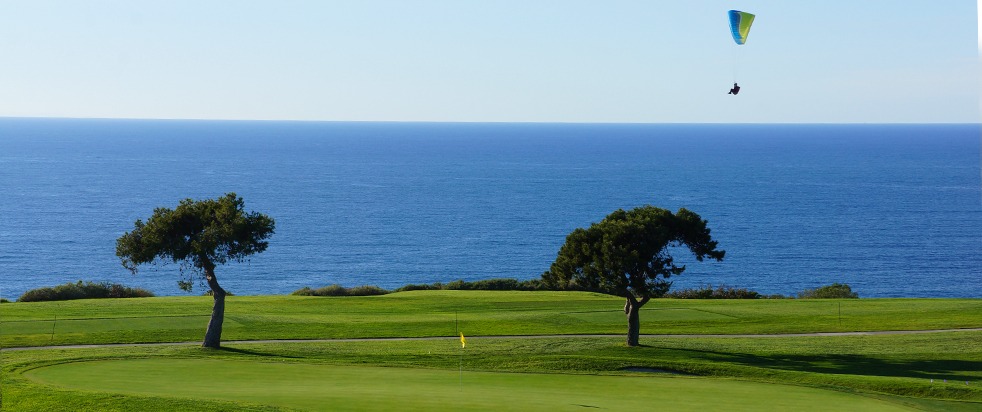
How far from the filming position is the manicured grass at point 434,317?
38238mm

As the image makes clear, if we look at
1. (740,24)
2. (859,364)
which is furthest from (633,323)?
(740,24)

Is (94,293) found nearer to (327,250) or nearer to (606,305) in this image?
(606,305)

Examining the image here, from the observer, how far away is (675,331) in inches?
1583

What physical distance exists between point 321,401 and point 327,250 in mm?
81962

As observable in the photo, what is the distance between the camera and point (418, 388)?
2359 centimetres

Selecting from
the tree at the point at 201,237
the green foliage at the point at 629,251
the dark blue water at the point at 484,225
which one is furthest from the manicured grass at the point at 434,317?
the dark blue water at the point at 484,225

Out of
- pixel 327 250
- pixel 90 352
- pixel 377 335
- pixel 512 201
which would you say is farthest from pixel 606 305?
pixel 512 201

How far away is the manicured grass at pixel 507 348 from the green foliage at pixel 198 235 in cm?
307

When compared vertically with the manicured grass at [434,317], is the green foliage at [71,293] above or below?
below

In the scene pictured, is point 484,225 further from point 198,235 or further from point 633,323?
point 198,235

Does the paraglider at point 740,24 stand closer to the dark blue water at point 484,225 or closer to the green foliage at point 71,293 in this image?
the green foliage at point 71,293

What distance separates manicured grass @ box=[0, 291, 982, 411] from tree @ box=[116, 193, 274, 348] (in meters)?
2.89

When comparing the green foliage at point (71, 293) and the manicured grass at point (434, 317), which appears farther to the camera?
the green foliage at point (71, 293)

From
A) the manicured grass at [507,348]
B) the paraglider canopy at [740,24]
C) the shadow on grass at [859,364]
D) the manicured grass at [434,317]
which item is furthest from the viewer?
the manicured grass at [434,317]
